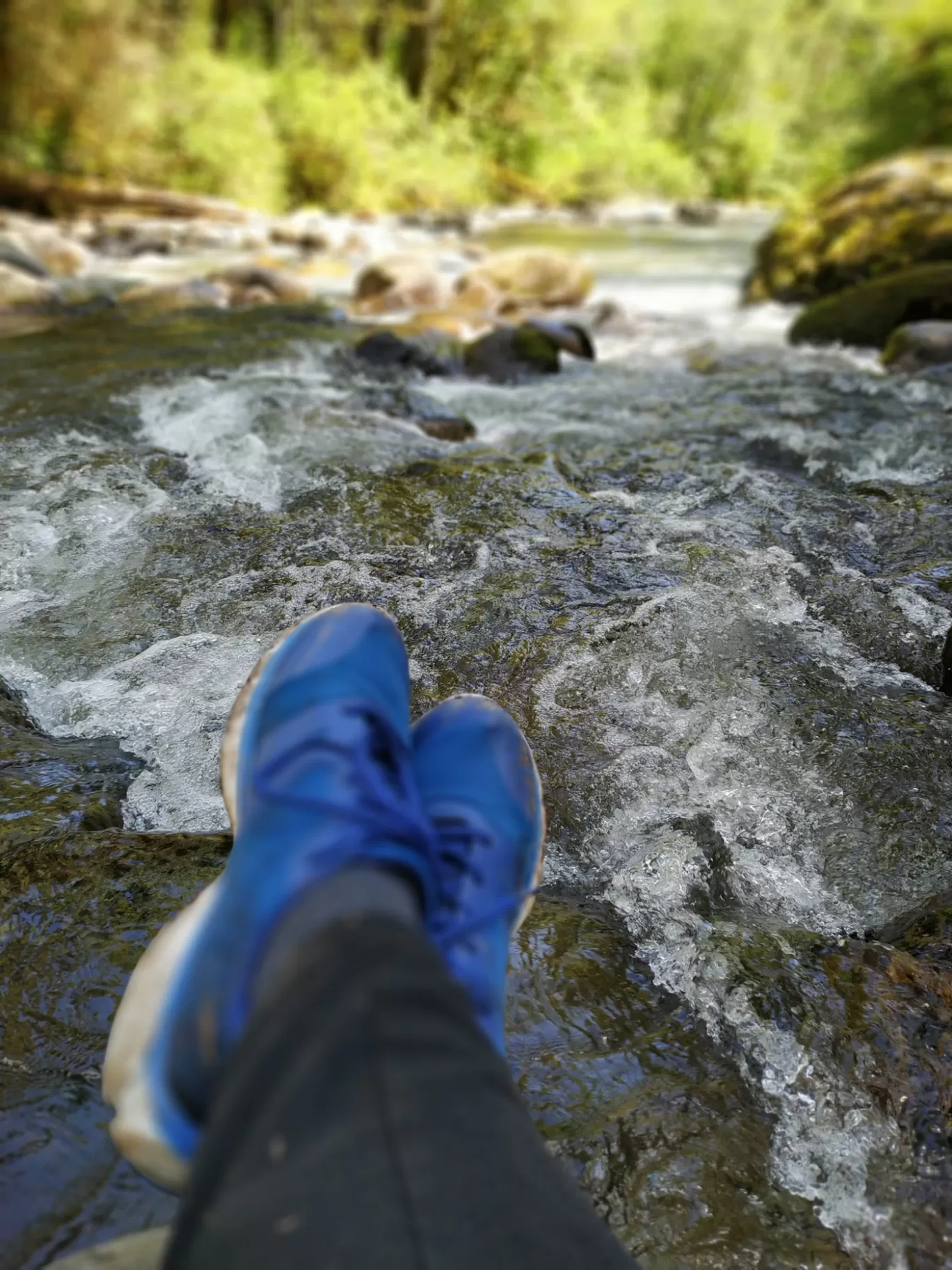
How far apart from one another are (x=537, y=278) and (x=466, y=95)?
52.9 feet

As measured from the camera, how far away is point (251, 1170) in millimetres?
715

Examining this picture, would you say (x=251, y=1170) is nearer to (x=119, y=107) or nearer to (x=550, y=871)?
(x=550, y=871)

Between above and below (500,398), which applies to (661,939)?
above

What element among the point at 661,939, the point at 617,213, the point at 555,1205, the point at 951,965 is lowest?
the point at 617,213

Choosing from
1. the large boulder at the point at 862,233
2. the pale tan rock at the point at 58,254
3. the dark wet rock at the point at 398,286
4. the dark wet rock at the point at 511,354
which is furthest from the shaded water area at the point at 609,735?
the pale tan rock at the point at 58,254

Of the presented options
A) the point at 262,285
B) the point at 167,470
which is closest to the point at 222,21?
the point at 262,285

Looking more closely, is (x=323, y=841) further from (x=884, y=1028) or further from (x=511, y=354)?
(x=511, y=354)

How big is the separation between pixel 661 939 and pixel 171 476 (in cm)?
287

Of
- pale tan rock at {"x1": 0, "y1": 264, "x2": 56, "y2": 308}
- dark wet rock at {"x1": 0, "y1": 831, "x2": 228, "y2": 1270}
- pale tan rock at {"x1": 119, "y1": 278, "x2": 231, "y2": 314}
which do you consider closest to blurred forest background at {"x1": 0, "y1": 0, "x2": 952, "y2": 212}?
pale tan rock at {"x1": 119, "y1": 278, "x2": 231, "y2": 314}

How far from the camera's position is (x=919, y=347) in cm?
533

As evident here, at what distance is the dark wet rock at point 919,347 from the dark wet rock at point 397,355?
2.90 meters

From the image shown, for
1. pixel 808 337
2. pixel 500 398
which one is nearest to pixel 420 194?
pixel 808 337

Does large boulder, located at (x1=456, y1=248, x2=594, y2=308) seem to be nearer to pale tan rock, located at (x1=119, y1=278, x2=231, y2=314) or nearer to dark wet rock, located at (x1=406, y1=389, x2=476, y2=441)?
pale tan rock, located at (x1=119, y1=278, x2=231, y2=314)

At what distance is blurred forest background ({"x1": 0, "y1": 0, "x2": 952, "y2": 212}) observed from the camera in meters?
12.6
